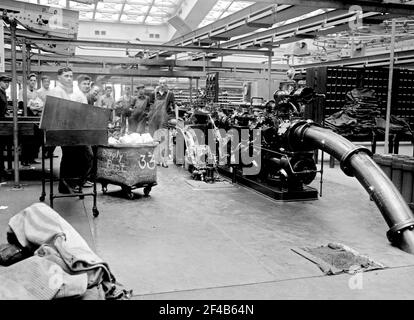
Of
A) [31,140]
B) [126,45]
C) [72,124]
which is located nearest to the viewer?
[72,124]

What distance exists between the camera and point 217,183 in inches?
280

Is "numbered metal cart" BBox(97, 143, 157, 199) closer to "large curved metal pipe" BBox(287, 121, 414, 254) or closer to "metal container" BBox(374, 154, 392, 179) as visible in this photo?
"large curved metal pipe" BBox(287, 121, 414, 254)

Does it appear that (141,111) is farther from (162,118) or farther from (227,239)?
(227,239)

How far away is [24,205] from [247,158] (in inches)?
135

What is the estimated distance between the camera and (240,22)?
7.75 m

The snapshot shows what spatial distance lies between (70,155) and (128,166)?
0.90 metres

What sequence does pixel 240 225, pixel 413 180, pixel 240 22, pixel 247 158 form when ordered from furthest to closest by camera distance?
pixel 240 22 < pixel 247 158 < pixel 413 180 < pixel 240 225

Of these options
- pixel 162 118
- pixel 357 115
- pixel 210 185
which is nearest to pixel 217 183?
pixel 210 185

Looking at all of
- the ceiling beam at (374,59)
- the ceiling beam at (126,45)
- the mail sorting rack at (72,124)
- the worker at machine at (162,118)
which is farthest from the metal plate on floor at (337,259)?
the ceiling beam at (374,59)

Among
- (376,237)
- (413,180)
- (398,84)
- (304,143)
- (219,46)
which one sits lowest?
(376,237)

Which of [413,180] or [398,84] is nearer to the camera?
[413,180]
